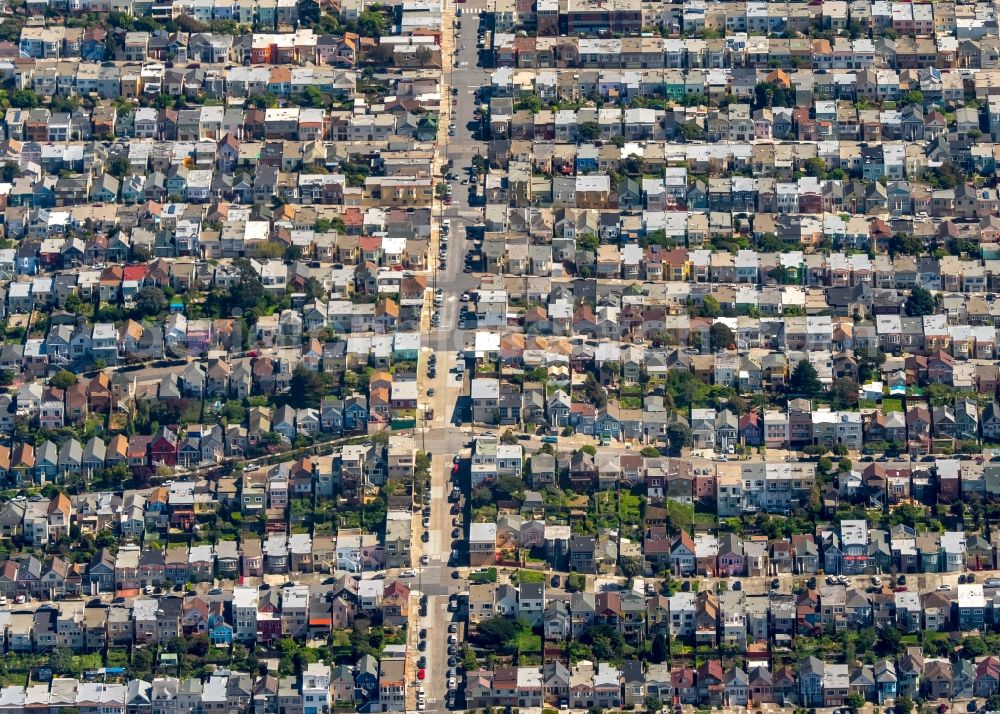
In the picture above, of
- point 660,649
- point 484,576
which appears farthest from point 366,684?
point 660,649

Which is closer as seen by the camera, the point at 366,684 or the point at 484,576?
the point at 366,684

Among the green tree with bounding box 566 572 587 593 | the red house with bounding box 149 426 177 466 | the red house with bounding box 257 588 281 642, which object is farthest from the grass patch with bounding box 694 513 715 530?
the red house with bounding box 149 426 177 466

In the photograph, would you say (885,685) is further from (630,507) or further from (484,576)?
(484,576)

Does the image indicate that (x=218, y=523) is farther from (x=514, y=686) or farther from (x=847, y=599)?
(x=847, y=599)

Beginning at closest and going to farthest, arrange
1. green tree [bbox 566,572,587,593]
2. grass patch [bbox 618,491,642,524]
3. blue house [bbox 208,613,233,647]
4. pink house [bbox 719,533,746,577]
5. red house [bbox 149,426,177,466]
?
blue house [bbox 208,613,233,647] → green tree [bbox 566,572,587,593] → pink house [bbox 719,533,746,577] → grass patch [bbox 618,491,642,524] → red house [bbox 149,426,177,466]

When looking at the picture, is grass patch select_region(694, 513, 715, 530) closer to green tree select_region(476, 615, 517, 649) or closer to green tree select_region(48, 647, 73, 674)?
green tree select_region(476, 615, 517, 649)

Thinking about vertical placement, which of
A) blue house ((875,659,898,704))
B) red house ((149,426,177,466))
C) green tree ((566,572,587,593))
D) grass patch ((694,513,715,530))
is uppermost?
red house ((149,426,177,466))

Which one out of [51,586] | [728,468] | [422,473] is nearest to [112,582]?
[51,586]

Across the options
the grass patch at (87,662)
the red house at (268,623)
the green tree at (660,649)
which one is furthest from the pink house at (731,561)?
the grass patch at (87,662)

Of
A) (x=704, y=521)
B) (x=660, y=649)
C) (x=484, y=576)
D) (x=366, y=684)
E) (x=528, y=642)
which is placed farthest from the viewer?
(x=704, y=521)

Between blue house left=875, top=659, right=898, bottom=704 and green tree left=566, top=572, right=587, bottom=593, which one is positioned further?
green tree left=566, top=572, right=587, bottom=593

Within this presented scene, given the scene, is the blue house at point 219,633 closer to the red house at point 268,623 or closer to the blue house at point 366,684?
the red house at point 268,623

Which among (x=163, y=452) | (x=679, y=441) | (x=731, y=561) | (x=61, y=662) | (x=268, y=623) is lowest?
(x=61, y=662)
